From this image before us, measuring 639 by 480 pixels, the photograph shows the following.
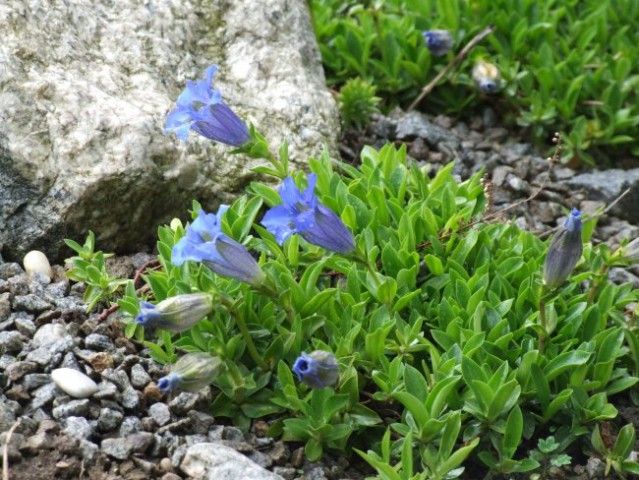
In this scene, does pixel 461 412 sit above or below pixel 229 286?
below

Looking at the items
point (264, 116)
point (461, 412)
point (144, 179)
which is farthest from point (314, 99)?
point (461, 412)

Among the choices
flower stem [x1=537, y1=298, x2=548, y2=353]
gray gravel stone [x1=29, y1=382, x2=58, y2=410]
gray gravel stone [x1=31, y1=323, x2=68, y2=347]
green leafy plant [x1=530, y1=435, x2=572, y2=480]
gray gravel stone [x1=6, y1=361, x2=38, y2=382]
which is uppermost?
gray gravel stone [x1=6, y1=361, x2=38, y2=382]

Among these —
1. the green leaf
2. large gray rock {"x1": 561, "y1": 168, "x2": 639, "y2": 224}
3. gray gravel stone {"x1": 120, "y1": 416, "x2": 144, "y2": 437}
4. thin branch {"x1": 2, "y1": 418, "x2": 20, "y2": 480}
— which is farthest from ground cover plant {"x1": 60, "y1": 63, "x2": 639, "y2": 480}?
large gray rock {"x1": 561, "y1": 168, "x2": 639, "y2": 224}

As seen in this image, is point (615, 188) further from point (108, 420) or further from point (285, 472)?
point (108, 420)

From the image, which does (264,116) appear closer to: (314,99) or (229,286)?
(314,99)

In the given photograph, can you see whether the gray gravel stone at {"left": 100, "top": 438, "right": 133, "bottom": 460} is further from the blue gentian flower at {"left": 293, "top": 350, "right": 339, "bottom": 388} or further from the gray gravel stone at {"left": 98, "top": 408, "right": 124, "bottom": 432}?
the blue gentian flower at {"left": 293, "top": 350, "right": 339, "bottom": 388}
